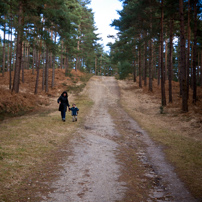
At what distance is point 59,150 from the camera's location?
716cm

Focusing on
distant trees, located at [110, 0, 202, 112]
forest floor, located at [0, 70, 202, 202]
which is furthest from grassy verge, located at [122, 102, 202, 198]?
distant trees, located at [110, 0, 202, 112]

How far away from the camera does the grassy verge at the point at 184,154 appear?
193 inches

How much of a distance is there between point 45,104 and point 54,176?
15438mm

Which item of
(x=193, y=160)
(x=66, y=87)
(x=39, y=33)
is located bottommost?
(x=193, y=160)

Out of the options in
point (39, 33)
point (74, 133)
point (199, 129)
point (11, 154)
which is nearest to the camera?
point (11, 154)

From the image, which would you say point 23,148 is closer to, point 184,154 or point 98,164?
point 98,164

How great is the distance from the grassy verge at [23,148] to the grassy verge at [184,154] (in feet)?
13.3

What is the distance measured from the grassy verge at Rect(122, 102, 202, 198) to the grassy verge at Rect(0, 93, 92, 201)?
406 cm

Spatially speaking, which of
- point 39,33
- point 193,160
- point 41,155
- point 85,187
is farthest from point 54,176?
point 39,33

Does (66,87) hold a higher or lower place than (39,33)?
lower

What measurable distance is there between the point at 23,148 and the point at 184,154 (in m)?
5.81

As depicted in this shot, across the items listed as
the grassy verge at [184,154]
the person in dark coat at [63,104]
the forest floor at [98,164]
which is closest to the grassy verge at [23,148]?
the forest floor at [98,164]

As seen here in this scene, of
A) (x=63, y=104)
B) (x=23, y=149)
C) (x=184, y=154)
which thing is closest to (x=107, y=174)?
(x=23, y=149)

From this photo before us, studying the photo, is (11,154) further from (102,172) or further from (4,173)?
(102,172)
